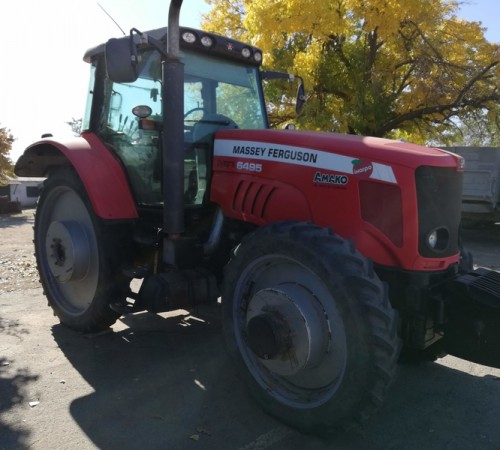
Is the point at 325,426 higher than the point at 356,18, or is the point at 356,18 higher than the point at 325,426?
the point at 356,18

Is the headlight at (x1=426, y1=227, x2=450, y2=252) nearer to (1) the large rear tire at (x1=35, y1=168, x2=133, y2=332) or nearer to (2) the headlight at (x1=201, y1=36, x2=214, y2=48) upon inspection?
(2) the headlight at (x1=201, y1=36, x2=214, y2=48)

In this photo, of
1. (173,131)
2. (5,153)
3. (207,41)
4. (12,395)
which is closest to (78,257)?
(12,395)

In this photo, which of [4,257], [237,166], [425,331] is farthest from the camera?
[4,257]

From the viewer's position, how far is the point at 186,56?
3793 millimetres

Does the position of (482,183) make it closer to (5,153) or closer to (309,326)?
(309,326)

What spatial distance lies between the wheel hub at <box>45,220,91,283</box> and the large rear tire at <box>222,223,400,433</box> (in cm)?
159

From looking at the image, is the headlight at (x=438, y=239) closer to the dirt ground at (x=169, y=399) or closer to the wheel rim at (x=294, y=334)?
the wheel rim at (x=294, y=334)

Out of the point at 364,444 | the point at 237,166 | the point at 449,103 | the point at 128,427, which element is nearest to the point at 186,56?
the point at 237,166

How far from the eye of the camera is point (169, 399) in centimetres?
325

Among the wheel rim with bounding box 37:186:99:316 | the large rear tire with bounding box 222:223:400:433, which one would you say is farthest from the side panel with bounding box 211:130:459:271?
the wheel rim with bounding box 37:186:99:316

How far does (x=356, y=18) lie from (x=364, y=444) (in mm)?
10508

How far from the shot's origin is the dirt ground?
9.14ft

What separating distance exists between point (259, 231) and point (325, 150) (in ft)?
2.20

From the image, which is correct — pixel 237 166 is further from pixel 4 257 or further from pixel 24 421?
pixel 4 257
